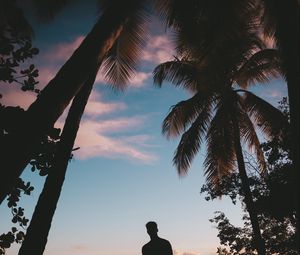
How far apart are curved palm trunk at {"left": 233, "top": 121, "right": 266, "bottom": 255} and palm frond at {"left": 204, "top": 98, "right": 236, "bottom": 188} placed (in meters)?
0.48

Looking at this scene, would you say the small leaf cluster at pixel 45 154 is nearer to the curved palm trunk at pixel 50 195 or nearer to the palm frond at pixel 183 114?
the curved palm trunk at pixel 50 195

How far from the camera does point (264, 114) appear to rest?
13.7 m

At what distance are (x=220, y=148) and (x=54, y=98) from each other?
1056 centimetres

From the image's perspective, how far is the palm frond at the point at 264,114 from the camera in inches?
525

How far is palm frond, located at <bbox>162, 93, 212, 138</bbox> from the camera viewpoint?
14.6m

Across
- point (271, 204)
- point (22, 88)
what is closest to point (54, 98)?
point (22, 88)

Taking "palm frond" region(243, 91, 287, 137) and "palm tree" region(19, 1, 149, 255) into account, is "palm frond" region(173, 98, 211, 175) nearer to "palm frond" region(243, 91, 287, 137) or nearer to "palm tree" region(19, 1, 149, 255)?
"palm frond" region(243, 91, 287, 137)

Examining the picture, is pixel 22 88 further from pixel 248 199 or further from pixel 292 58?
pixel 248 199


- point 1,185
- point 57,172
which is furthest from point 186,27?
point 1,185

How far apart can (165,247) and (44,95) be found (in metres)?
2.45

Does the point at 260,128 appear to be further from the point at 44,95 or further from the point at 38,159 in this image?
the point at 44,95

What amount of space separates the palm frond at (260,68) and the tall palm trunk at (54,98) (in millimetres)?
9587

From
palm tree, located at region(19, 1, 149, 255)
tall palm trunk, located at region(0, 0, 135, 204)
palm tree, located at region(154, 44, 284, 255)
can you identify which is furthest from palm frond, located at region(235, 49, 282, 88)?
tall palm trunk, located at region(0, 0, 135, 204)

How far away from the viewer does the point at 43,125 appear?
12.5ft
